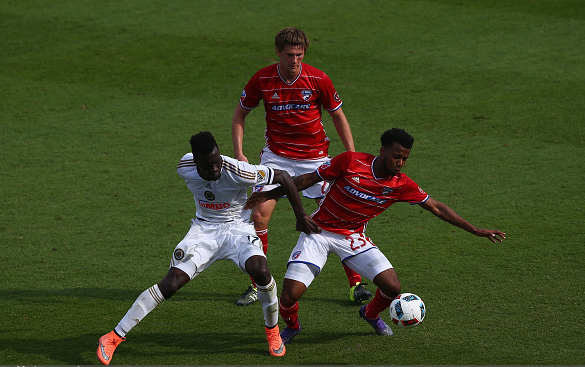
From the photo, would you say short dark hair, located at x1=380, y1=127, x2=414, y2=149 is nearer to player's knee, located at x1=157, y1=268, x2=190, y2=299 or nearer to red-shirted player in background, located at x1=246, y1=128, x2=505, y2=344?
red-shirted player in background, located at x1=246, y1=128, x2=505, y2=344

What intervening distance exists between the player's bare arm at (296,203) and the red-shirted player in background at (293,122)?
2.79ft

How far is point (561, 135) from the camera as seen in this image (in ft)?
39.4

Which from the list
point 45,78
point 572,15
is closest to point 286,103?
point 45,78

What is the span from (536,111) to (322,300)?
8.09 metres

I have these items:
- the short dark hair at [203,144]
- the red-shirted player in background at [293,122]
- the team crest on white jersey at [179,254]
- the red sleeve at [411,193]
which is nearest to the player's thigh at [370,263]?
the red sleeve at [411,193]

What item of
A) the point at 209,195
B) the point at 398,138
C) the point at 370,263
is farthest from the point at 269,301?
the point at 398,138

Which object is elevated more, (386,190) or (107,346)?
(386,190)

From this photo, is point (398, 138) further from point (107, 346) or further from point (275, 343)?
point (107, 346)

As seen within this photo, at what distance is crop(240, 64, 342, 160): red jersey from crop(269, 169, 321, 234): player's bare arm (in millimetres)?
1157

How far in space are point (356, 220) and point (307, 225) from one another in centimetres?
51

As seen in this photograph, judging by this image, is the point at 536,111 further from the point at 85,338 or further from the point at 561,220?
the point at 85,338

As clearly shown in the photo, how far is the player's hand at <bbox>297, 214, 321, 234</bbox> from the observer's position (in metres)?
5.91

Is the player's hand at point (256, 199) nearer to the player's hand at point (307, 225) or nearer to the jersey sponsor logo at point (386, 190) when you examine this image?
the player's hand at point (307, 225)

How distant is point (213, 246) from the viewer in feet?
19.5
